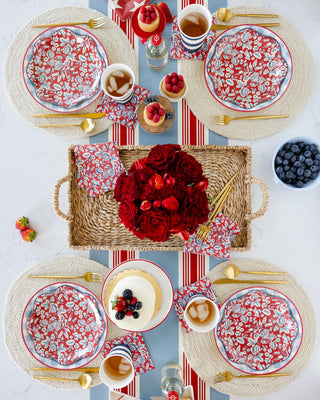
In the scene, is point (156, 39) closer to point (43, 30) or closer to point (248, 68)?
point (248, 68)

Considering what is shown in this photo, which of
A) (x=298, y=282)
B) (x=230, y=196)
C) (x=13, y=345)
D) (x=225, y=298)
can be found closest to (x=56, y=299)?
(x=13, y=345)

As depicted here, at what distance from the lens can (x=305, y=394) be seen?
1.41 meters

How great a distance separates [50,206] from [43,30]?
27.2 inches

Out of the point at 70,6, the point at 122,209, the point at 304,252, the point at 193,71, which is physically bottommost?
the point at 304,252

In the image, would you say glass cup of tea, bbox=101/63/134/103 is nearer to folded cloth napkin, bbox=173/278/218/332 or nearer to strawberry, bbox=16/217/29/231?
strawberry, bbox=16/217/29/231

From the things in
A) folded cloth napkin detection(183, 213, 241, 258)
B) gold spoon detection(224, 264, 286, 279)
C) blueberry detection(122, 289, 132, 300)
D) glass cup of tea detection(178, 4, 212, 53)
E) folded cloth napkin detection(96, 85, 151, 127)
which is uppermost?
glass cup of tea detection(178, 4, 212, 53)

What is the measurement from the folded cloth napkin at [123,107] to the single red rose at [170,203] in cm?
52

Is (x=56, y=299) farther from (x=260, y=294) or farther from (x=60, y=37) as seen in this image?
(x=60, y=37)

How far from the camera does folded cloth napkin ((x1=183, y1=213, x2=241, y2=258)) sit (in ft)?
4.28

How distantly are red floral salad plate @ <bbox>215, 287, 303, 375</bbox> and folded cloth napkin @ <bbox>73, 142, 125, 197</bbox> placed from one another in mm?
627

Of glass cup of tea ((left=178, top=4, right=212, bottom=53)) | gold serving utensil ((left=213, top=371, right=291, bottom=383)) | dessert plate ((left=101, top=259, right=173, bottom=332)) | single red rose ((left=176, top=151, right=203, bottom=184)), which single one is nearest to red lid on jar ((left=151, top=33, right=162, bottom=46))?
glass cup of tea ((left=178, top=4, right=212, bottom=53))

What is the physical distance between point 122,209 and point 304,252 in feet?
2.60

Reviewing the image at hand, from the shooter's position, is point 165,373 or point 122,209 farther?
point 165,373

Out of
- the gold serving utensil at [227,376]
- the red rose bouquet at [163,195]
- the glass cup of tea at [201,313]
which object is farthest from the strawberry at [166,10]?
the gold serving utensil at [227,376]
